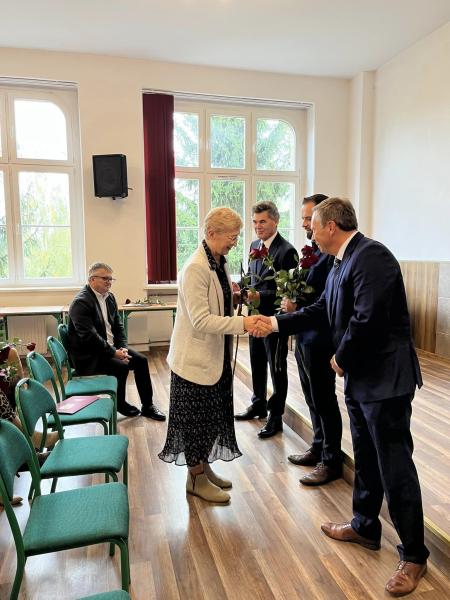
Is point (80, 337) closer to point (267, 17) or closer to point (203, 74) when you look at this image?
point (267, 17)

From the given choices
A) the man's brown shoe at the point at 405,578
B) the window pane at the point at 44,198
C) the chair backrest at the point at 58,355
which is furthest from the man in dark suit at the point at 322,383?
the window pane at the point at 44,198

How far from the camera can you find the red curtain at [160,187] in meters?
5.71

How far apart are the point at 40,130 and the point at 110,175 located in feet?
3.82

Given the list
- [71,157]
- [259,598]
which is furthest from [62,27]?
[259,598]

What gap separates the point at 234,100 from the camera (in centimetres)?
606

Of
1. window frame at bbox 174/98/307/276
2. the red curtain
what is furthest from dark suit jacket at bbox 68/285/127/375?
window frame at bbox 174/98/307/276

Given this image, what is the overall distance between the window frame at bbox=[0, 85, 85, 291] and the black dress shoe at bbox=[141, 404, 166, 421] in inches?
109

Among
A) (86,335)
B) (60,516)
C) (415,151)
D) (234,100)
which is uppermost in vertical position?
(234,100)

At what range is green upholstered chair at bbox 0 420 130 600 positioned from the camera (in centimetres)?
138

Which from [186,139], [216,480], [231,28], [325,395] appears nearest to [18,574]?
[216,480]

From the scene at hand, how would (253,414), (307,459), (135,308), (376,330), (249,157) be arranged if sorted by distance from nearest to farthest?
1. (376,330)
2. (307,459)
3. (253,414)
4. (135,308)
5. (249,157)

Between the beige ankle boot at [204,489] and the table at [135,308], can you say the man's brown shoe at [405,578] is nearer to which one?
the beige ankle boot at [204,489]

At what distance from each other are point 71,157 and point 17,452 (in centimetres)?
497

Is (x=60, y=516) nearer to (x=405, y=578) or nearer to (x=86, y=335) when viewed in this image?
(x=405, y=578)
